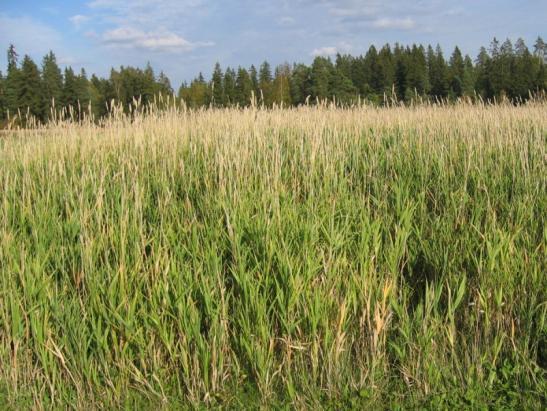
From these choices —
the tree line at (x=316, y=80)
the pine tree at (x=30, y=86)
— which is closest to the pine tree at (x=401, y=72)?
the tree line at (x=316, y=80)

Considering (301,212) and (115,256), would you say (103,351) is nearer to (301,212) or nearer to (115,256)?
(115,256)

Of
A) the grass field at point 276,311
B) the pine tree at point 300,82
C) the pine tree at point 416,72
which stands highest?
the pine tree at point 416,72

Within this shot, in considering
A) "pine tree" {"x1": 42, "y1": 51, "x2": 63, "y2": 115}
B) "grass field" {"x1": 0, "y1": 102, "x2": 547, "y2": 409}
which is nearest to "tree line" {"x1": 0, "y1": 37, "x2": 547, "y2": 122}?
"pine tree" {"x1": 42, "y1": 51, "x2": 63, "y2": 115}

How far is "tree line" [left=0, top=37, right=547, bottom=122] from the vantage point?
34.7 meters

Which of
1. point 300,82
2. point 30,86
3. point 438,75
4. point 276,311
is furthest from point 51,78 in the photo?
point 276,311

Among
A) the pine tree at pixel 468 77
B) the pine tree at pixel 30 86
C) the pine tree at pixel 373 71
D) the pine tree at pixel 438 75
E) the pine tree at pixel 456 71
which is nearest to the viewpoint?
the pine tree at pixel 30 86

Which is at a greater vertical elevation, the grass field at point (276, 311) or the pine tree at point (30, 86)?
the pine tree at point (30, 86)

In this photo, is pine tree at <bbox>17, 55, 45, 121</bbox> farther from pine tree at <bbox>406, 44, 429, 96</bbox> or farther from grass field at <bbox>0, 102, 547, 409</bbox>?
grass field at <bbox>0, 102, 547, 409</bbox>

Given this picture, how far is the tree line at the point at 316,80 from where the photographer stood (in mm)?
34688

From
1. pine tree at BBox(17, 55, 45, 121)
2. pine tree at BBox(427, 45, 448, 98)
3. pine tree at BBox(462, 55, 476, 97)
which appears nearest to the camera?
pine tree at BBox(17, 55, 45, 121)

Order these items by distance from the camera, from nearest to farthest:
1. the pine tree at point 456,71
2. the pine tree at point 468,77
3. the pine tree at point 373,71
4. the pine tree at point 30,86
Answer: the pine tree at point 30,86, the pine tree at point 468,77, the pine tree at point 456,71, the pine tree at point 373,71

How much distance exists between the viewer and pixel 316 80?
119 ft

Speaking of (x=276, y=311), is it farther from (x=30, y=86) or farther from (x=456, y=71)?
(x=456, y=71)

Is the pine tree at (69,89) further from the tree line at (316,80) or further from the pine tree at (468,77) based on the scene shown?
the pine tree at (468,77)
